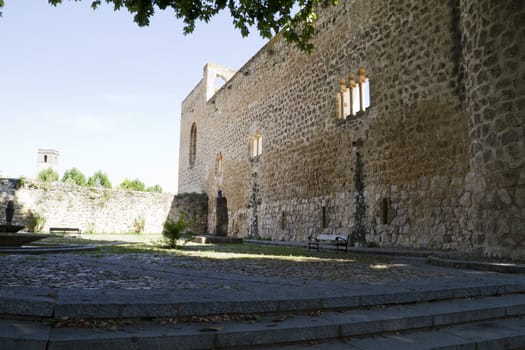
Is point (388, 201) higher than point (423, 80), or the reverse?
point (423, 80)

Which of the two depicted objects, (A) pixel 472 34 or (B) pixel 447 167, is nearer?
(A) pixel 472 34

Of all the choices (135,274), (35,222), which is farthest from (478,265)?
(35,222)

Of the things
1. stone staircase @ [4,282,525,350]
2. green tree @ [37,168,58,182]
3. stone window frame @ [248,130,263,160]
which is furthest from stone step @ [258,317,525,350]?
green tree @ [37,168,58,182]

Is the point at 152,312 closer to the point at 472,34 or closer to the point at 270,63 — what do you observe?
the point at 472,34

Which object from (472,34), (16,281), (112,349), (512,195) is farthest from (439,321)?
(472,34)

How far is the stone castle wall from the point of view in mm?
19703

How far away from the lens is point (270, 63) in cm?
1870

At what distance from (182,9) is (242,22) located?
0.94 meters

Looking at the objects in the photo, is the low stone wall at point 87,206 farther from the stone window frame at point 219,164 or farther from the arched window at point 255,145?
the arched window at point 255,145

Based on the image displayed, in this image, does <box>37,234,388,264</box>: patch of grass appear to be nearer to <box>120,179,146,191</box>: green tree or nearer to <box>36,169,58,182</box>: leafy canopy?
<box>36,169,58,182</box>: leafy canopy

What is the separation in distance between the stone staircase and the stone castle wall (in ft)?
64.7

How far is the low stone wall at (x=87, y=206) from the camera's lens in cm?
1967

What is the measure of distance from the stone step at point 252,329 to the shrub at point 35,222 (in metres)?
19.5

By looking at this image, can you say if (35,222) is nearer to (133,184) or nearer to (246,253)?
(246,253)
